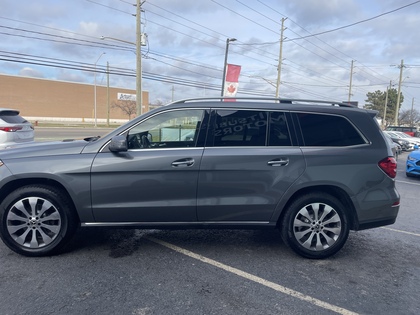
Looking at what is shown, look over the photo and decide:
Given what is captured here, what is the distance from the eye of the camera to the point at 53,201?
3611mm

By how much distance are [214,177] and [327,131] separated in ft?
4.85

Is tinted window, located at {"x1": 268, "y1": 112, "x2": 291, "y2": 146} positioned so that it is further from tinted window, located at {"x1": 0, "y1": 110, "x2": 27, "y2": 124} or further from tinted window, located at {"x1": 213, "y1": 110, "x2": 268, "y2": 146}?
tinted window, located at {"x1": 0, "y1": 110, "x2": 27, "y2": 124}

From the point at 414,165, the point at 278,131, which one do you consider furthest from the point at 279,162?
the point at 414,165

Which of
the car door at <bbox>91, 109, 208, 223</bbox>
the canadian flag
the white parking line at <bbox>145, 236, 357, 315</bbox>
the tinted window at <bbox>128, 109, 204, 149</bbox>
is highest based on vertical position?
the canadian flag

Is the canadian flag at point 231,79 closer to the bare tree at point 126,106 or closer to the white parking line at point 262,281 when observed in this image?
the white parking line at point 262,281

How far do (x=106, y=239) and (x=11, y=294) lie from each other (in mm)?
1441

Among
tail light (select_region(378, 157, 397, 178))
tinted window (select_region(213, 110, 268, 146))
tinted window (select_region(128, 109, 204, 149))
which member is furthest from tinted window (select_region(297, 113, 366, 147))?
tinted window (select_region(128, 109, 204, 149))

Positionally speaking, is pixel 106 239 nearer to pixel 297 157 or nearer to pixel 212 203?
pixel 212 203

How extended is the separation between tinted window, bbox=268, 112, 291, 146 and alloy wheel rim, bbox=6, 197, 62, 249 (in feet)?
8.50

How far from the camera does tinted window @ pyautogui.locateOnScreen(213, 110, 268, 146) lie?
3.79 metres

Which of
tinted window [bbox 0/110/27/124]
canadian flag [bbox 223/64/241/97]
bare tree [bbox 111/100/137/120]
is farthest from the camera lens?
bare tree [bbox 111/100/137/120]

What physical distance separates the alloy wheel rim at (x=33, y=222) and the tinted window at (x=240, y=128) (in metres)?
2.02

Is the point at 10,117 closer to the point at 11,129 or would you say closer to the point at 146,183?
the point at 11,129

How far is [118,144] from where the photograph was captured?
11.6 feet
